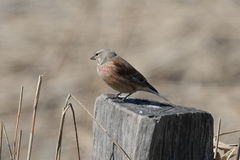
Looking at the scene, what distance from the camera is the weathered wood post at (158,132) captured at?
325 cm

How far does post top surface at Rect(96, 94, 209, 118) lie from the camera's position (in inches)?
131

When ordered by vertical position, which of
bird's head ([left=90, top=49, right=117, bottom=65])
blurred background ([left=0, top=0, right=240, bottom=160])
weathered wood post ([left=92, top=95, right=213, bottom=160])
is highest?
blurred background ([left=0, top=0, right=240, bottom=160])

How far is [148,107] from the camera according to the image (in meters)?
3.55

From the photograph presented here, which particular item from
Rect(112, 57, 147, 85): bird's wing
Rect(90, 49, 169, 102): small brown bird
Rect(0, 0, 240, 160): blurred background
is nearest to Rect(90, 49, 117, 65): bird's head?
Rect(90, 49, 169, 102): small brown bird

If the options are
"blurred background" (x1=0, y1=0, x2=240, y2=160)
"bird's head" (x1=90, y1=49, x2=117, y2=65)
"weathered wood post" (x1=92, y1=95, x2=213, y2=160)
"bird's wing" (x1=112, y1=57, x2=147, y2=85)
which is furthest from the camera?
"blurred background" (x1=0, y1=0, x2=240, y2=160)

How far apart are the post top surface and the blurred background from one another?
459 cm

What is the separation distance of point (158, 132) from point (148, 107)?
321 millimetres

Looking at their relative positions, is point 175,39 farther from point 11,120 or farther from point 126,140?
point 126,140

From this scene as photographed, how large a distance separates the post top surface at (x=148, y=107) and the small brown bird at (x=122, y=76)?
1211 millimetres

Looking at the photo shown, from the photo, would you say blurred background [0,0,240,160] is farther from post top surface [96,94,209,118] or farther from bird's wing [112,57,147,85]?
post top surface [96,94,209,118]

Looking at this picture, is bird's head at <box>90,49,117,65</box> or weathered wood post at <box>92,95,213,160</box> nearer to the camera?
weathered wood post at <box>92,95,213,160</box>

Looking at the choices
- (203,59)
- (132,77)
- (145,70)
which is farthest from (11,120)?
(132,77)

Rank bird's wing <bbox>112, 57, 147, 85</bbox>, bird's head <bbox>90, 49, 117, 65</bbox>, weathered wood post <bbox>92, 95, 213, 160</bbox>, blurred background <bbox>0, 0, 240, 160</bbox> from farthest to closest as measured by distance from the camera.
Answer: blurred background <bbox>0, 0, 240, 160</bbox>
bird's head <bbox>90, 49, 117, 65</bbox>
bird's wing <bbox>112, 57, 147, 85</bbox>
weathered wood post <bbox>92, 95, 213, 160</bbox>

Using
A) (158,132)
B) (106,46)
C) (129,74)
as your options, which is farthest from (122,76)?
(106,46)
